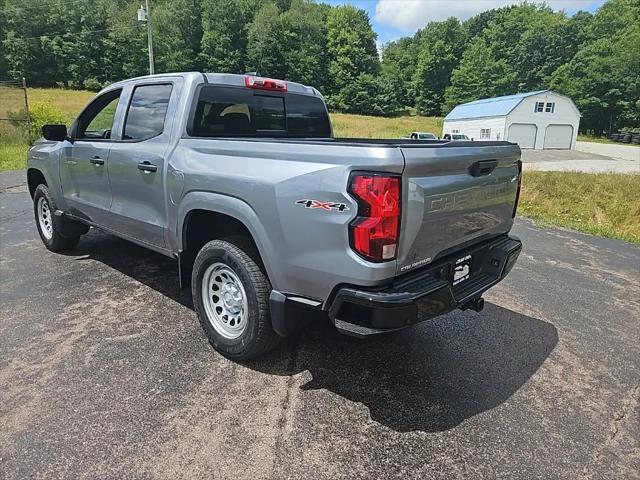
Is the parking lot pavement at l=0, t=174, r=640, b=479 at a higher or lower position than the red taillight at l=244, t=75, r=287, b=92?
lower

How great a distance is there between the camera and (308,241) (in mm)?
2455

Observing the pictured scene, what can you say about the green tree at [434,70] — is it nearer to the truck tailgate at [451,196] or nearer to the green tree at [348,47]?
the green tree at [348,47]

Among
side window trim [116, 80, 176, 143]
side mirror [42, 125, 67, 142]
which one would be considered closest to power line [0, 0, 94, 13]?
side mirror [42, 125, 67, 142]

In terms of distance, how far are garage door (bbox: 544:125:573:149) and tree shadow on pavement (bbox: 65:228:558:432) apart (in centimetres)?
4198

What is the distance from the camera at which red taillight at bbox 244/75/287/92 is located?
3825 mm

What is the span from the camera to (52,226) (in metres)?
5.44

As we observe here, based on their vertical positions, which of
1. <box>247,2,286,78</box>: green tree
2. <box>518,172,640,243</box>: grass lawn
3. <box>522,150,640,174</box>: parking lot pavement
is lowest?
<box>522,150,640,174</box>: parking lot pavement

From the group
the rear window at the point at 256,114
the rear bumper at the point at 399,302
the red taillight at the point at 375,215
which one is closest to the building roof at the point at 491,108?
the rear window at the point at 256,114

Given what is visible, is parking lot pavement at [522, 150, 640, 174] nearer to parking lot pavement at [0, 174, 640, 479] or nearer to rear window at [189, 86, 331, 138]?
rear window at [189, 86, 331, 138]

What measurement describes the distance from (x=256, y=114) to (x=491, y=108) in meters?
42.7

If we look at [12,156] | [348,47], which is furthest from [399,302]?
[348,47]

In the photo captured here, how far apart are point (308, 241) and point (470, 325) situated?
2.20 meters

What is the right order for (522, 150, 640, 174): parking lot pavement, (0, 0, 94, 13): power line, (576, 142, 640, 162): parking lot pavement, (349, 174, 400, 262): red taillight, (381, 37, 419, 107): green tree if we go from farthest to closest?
(381, 37, 419, 107): green tree, (0, 0, 94, 13): power line, (576, 142, 640, 162): parking lot pavement, (522, 150, 640, 174): parking lot pavement, (349, 174, 400, 262): red taillight

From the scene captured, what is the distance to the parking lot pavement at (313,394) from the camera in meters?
2.29
